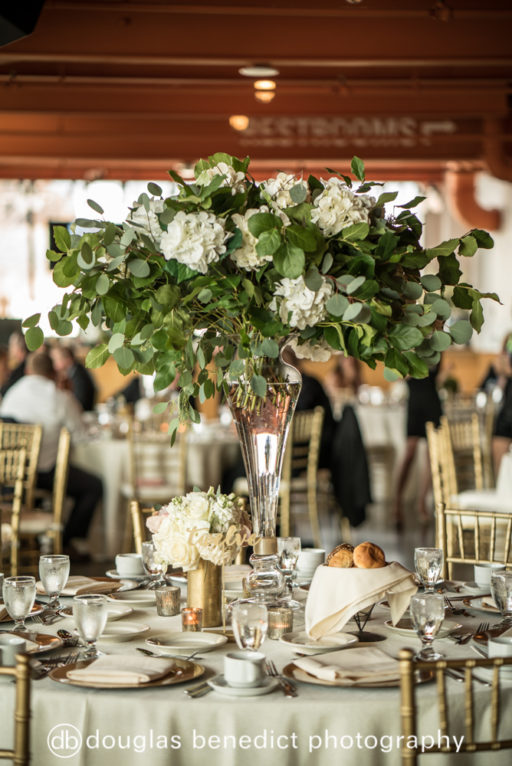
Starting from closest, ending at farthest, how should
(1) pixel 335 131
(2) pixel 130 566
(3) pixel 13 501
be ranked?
(2) pixel 130 566 → (3) pixel 13 501 → (1) pixel 335 131

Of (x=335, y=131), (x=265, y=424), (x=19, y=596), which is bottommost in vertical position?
(x=19, y=596)

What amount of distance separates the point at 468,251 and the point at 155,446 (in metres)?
4.31

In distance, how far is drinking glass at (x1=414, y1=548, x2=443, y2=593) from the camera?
90.7 inches

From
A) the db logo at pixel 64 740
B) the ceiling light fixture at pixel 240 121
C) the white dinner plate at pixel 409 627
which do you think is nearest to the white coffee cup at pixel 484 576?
the white dinner plate at pixel 409 627

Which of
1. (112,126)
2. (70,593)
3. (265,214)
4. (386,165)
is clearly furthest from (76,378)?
(265,214)

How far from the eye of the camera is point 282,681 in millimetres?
1744

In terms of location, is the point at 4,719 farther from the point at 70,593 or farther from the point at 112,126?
the point at 112,126

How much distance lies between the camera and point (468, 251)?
2.17 metres

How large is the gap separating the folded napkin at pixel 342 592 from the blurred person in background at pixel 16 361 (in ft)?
14.6

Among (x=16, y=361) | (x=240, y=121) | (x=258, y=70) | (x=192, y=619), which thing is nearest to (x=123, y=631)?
(x=192, y=619)

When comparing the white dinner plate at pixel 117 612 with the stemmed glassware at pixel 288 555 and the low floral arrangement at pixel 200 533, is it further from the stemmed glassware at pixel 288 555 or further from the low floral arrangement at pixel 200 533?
the stemmed glassware at pixel 288 555

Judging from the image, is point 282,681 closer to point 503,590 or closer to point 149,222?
point 503,590

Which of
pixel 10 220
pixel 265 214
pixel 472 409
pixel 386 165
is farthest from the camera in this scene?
pixel 10 220

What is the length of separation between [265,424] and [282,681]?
1.98 feet
